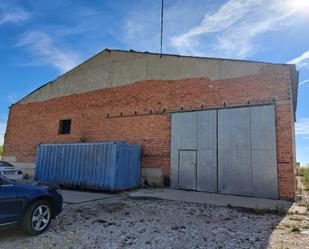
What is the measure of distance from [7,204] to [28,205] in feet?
1.30

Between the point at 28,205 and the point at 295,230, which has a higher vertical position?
the point at 28,205

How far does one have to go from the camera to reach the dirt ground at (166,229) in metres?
4.45

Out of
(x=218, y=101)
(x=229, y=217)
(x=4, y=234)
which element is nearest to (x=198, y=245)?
(x=229, y=217)

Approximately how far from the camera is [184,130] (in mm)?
11781

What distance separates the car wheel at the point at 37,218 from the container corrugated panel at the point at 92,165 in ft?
17.8

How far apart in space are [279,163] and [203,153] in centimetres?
302

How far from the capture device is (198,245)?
174 inches

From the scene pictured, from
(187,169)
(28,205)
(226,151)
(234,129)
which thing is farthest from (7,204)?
(234,129)

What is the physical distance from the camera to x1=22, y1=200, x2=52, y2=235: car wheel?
4566 millimetres

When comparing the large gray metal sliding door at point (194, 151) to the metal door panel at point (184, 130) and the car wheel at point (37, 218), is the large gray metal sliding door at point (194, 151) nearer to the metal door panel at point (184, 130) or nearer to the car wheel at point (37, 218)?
the metal door panel at point (184, 130)

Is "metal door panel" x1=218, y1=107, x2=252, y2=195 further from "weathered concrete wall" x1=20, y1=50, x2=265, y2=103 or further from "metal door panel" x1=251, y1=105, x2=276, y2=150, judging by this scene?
"weathered concrete wall" x1=20, y1=50, x2=265, y2=103

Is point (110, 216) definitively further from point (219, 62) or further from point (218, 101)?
point (219, 62)

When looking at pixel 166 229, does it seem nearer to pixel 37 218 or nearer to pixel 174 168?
pixel 37 218

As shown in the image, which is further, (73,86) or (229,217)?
(73,86)
